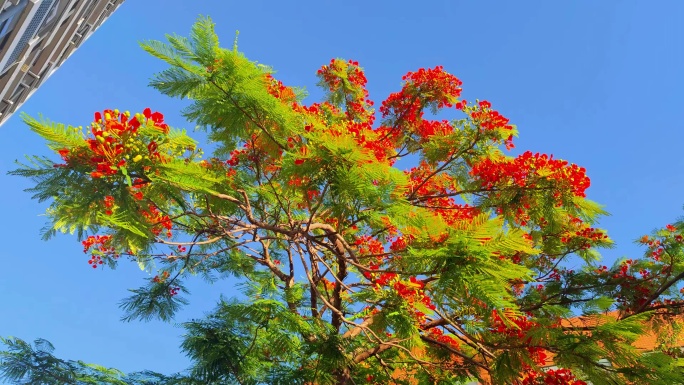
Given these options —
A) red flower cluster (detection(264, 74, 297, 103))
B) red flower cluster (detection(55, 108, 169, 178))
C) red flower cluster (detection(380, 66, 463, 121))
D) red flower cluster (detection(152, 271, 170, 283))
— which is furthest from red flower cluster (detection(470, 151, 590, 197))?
red flower cluster (detection(152, 271, 170, 283))

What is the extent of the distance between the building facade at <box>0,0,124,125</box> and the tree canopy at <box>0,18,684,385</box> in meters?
4.51

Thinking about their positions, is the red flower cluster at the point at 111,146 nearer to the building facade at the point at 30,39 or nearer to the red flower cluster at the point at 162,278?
the red flower cluster at the point at 162,278

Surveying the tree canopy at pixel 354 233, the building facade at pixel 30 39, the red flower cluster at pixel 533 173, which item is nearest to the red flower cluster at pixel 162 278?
the tree canopy at pixel 354 233

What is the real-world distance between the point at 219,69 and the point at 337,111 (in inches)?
207

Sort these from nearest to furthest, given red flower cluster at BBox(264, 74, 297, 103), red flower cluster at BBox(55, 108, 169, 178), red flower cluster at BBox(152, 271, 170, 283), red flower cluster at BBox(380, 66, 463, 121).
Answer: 1. red flower cluster at BBox(55, 108, 169, 178)
2. red flower cluster at BBox(264, 74, 297, 103)
3. red flower cluster at BBox(152, 271, 170, 283)
4. red flower cluster at BBox(380, 66, 463, 121)

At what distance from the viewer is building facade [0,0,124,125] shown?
382 inches

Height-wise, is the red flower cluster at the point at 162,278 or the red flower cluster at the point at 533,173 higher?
the red flower cluster at the point at 533,173

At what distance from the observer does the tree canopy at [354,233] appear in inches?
192

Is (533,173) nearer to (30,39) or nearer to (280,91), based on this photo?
(280,91)

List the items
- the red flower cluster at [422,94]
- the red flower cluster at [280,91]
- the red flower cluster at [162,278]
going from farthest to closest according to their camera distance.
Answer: the red flower cluster at [422,94], the red flower cluster at [162,278], the red flower cluster at [280,91]

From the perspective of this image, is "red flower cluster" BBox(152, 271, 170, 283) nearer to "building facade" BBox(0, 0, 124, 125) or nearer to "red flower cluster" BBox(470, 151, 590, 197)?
"building facade" BBox(0, 0, 124, 125)

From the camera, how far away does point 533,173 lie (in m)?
7.27

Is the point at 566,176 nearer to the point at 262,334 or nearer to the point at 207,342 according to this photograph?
the point at 262,334

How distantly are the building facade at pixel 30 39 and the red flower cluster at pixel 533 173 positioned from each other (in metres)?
8.52
